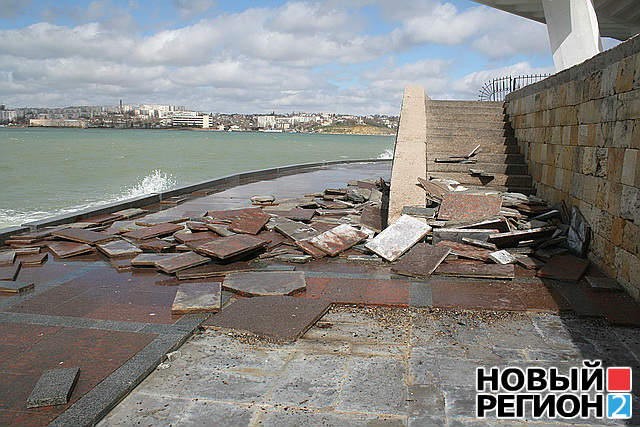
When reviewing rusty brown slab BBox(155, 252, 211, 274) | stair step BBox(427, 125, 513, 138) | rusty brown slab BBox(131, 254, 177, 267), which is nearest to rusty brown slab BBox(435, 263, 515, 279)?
rusty brown slab BBox(155, 252, 211, 274)

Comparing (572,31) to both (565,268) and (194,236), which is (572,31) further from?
(194,236)

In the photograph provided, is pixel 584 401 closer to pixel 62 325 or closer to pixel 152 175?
pixel 62 325

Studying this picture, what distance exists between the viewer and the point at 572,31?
48.3 feet

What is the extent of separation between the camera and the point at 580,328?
4219mm

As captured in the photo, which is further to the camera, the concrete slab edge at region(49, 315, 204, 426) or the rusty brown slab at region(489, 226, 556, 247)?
the rusty brown slab at region(489, 226, 556, 247)

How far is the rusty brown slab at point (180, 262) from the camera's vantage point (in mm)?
5801

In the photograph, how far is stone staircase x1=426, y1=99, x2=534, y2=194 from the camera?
389 inches

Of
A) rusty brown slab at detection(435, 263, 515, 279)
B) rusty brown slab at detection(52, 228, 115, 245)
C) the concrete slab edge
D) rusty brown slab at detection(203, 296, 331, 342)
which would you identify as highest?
rusty brown slab at detection(52, 228, 115, 245)

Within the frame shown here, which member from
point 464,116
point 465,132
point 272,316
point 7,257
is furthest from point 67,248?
point 464,116

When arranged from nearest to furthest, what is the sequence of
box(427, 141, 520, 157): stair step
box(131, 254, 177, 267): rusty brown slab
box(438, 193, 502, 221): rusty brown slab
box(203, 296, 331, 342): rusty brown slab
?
box(203, 296, 331, 342): rusty brown slab
box(131, 254, 177, 267): rusty brown slab
box(438, 193, 502, 221): rusty brown slab
box(427, 141, 520, 157): stair step

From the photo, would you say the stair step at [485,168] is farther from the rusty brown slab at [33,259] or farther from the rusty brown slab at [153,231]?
the rusty brown slab at [33,259]

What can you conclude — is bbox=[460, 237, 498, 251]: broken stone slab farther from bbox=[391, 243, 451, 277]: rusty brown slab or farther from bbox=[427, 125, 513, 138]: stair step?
bbox=[427, 125, 513, 138]: stair step

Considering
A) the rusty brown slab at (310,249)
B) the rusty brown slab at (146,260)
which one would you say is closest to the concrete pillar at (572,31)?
the rusty brown slab at (310,249)

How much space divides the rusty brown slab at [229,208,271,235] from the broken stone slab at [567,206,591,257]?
14.3ft
